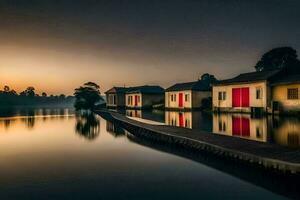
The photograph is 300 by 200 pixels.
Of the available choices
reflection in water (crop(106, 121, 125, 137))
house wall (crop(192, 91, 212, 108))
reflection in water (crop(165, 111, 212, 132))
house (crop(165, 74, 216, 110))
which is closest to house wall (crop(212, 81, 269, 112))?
house (crop(165, 74, 216, 110))

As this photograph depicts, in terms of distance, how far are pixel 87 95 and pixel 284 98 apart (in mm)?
49160

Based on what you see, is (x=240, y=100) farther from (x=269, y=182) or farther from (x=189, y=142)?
(x=269, y=182)

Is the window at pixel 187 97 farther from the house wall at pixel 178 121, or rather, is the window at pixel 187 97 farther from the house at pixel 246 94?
the house wall at pixel 178 121

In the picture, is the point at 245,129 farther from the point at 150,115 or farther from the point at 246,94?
the point at 150,115

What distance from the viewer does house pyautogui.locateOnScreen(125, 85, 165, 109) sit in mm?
66375

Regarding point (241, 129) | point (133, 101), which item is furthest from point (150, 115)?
point (133, 101)

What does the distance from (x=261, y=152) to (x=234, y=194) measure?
11.6 feet

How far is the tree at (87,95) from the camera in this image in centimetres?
7244

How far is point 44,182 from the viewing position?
10.9 meters

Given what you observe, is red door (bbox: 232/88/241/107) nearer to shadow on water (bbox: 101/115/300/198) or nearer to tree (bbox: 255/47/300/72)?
shadow on water (bbox: 101/115/300/198)

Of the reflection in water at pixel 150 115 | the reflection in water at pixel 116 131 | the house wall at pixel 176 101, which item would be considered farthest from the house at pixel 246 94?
the reflection in water at pixel 116 131

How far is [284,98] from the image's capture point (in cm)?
3456

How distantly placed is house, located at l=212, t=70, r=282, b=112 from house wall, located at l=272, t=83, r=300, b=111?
Answer: 33.7 inches

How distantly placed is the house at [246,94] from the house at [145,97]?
22958mm
